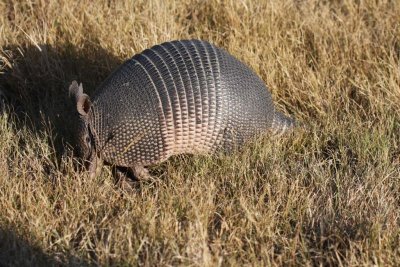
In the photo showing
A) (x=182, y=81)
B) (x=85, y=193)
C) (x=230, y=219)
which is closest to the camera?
(x=230, y=219)

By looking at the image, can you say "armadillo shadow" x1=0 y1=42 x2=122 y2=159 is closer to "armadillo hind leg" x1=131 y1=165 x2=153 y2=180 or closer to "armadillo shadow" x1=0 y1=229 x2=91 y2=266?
"armadillo hind leg" x1=131 y1=165 x2=153 y2=180

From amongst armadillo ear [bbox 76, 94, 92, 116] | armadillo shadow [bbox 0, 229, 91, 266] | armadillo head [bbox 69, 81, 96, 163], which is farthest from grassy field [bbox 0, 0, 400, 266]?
armadillo ear [bbox 76, 94, 92, 116]

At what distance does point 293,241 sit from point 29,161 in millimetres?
1858

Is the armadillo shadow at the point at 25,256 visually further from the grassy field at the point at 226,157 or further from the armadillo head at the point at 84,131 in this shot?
the armadillo head at the point at 84,131

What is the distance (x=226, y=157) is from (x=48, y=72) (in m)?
1.87

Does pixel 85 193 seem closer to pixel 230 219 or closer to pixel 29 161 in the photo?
pixel 29 161

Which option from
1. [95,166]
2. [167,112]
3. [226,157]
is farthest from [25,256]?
[226,157]

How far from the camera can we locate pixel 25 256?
346 centimetres

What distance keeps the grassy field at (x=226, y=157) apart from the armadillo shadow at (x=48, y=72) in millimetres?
13

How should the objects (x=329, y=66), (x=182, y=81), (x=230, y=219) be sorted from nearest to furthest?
(x=230, y=219) < (x=182, y=81) < (x=329, y=66)

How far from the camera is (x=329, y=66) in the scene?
5.30 meters

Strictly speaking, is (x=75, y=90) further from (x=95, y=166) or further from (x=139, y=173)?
(x=139, y=173)

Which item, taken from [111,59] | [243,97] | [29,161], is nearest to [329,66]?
[243,97]

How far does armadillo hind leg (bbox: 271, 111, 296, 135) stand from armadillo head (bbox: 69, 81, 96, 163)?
122 cm
